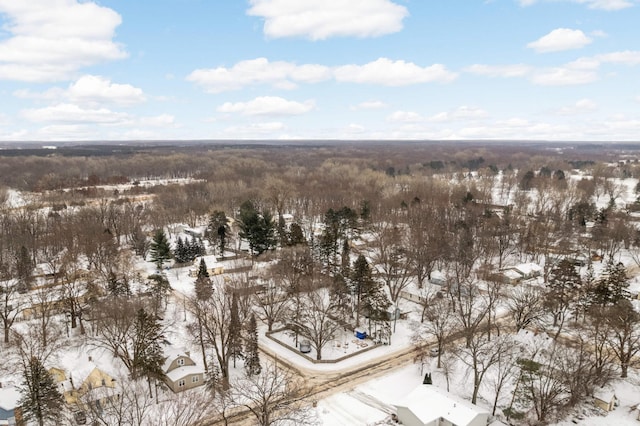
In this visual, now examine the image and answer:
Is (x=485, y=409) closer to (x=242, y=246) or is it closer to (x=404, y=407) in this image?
(x=404, y=407)

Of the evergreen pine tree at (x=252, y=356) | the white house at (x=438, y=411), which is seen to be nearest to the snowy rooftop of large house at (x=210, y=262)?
the evergreen pine tree at (x=252, y=356)

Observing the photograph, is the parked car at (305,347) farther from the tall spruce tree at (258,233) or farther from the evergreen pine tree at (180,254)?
the evergreen pine tree at (180,254)

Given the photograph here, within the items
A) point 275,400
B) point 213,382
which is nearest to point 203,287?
point 213,382

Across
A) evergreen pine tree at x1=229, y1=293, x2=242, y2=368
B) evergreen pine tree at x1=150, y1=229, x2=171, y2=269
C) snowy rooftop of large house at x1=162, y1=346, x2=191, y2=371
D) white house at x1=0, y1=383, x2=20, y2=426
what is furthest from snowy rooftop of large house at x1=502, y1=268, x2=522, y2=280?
white house at x1=0, y1=383, x2=20, y2=426

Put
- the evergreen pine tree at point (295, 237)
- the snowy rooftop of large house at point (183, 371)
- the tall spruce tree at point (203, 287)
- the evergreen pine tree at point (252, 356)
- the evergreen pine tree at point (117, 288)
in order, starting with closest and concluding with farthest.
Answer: the snowy rooftop of large house at point (183, 371), the evergreen pine tree at point (252, 356), the tall spruce tree at point (203, 287), the evergreen pine tree at point (117, 288), the evergreen pine tree at point (295, 237)

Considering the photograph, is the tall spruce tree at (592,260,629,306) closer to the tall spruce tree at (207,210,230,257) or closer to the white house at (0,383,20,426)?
the white house at (0,383,20,426)
